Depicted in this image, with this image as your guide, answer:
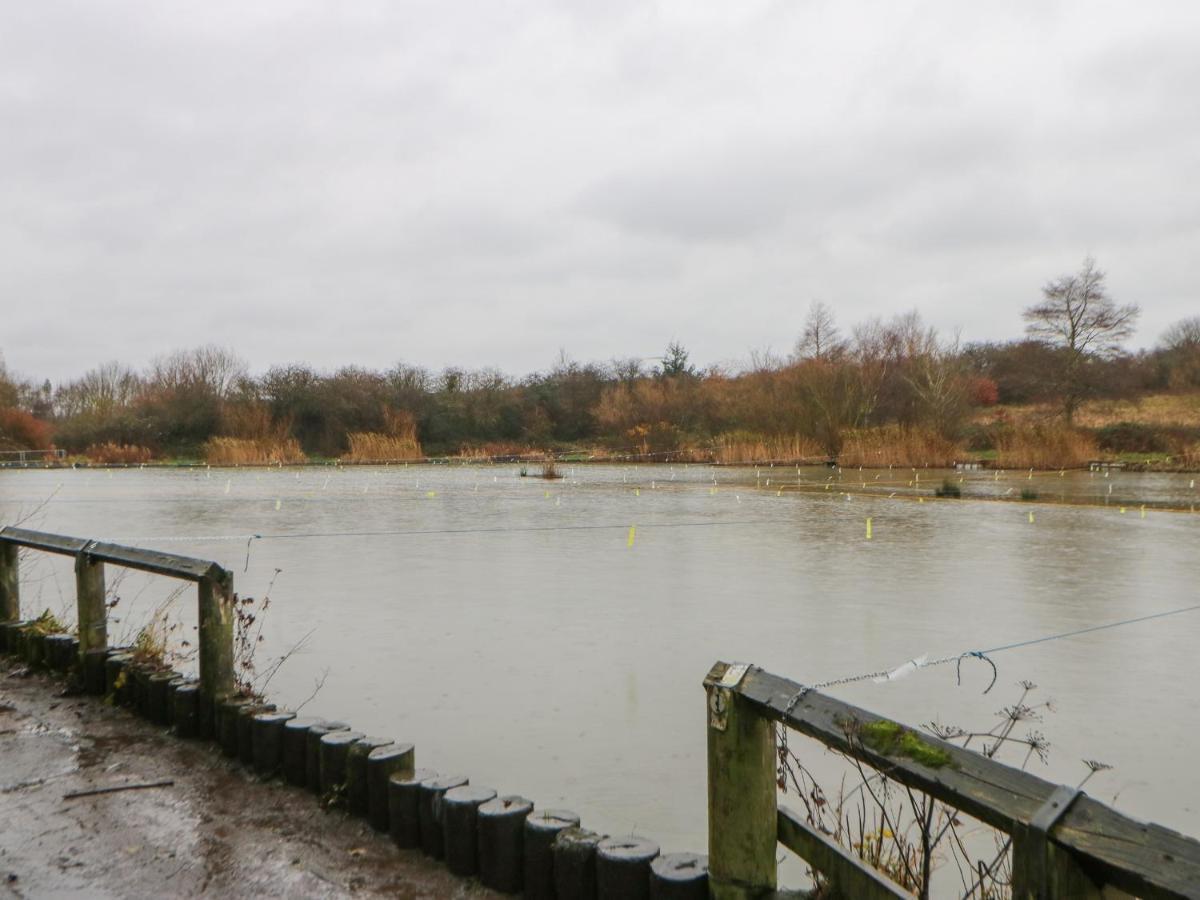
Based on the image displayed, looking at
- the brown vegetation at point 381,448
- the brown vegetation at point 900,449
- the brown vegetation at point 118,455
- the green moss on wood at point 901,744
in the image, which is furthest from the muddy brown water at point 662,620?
the brown vegetation at point 118,455

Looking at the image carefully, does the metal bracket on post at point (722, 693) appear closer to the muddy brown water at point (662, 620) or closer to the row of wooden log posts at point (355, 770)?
the row of wooden log posts at point (355, 770)

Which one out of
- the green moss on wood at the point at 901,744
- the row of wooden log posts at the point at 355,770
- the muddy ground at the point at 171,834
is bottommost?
the muddy ground at the point at 171,834

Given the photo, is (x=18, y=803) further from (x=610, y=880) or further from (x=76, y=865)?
(x=610, y=880)

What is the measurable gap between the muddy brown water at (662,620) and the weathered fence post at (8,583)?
114 cm

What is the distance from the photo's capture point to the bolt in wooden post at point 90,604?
4.38m

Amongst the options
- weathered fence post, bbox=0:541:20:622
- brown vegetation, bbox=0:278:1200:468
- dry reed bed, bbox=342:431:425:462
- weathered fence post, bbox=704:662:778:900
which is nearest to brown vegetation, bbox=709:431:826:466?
brown vegetation, bbox=0:278:1200:468

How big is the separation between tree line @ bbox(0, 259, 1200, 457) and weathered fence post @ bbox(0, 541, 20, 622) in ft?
87.4

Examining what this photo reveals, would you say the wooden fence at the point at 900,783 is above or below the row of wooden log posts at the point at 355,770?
above

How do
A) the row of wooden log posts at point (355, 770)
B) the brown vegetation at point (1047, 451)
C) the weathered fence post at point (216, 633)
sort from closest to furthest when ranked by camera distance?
the row of wooden log posts at point (355, 770) → the weathered fence post at point (216, 633) → the brown vegetation at point (1047, 451)

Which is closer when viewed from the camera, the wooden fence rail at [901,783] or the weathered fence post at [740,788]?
the wooden fence rail at [901,783]

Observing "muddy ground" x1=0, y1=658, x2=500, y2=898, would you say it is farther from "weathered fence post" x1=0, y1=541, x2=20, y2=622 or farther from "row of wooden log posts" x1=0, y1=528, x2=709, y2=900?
"weathered fence post" x1=0, y1=541, x2=20, y2=622

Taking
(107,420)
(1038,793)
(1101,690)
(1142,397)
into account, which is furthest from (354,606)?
(1142,397)

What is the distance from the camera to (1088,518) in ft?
46.6

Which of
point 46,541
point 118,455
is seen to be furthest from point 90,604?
point 118,455
